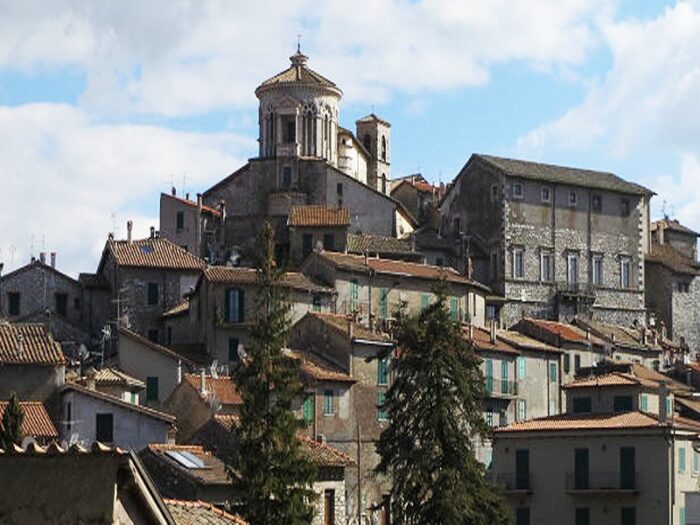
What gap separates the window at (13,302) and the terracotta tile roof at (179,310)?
788 centimetres

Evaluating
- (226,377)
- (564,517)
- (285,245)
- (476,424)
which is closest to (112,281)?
(285,245)

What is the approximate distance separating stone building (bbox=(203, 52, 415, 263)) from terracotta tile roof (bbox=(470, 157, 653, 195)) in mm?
6709

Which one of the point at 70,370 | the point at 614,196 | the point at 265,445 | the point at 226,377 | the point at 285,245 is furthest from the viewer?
the point at 614,196

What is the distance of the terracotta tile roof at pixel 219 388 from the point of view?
6651 cm

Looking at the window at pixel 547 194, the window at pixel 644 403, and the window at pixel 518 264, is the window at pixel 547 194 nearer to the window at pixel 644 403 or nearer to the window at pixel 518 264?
the window at pixel 518 264

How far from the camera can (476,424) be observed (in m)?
50.1

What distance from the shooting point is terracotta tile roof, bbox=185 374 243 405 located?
66.5 m

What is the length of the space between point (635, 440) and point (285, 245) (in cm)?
3494

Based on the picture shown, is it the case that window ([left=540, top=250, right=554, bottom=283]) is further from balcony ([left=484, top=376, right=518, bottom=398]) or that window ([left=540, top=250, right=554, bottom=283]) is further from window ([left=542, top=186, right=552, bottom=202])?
balcony ([left=484, top=376, right=518, bottom=398])

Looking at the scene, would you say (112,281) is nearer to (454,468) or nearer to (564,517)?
(564,517)

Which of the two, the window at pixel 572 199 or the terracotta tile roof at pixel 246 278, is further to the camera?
the window at pixel 572 199

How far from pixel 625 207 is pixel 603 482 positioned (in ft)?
149

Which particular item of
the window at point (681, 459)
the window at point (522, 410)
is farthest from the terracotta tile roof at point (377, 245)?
the window at point (681, 459)

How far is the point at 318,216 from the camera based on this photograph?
3797 inches
